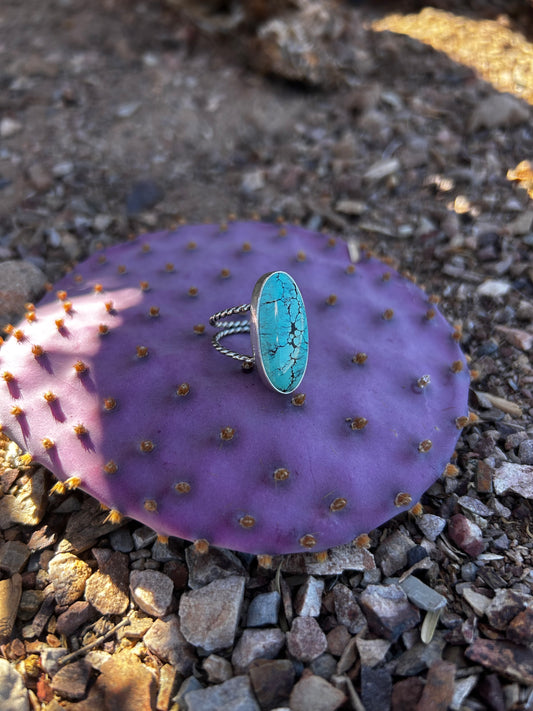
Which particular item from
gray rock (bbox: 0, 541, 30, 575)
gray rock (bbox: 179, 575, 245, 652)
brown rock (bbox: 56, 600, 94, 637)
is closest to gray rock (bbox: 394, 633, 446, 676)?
gray rock (bbox: 179, 575, 245, 652)

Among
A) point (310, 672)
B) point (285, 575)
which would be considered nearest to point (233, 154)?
point (285, 575)

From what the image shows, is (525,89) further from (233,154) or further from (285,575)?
(285,575)

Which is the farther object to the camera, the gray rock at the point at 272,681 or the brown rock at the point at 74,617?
the brown rock at the point at 74,617

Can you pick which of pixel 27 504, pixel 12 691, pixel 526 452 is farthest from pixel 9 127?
pixel 526 452

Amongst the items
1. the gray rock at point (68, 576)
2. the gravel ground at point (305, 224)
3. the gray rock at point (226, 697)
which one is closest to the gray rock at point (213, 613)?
the gravel ground at point (305, 224)

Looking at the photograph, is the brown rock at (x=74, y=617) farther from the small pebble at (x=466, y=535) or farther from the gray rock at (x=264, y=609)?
the small pebble at (x=466, y=535)

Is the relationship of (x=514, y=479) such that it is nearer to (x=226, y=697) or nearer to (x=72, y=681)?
(x=226, y=697)

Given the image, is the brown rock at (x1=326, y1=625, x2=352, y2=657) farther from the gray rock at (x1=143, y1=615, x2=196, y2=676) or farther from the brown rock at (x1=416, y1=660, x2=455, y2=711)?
the gray rock at (x1=143, y1=615, x2=196, y2=676)
